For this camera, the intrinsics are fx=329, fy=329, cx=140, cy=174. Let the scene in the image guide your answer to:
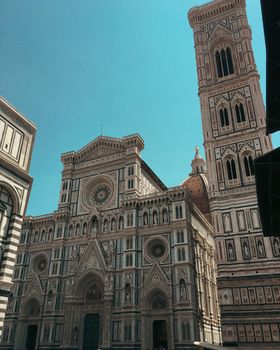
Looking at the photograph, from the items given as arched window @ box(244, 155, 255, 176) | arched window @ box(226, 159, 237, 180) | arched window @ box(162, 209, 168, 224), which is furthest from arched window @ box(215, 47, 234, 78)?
arched window @ box(162, 209, 168, 224)

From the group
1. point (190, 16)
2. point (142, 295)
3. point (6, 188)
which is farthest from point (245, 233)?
point (190, 16)

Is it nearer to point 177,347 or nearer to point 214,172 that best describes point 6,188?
point 177,347

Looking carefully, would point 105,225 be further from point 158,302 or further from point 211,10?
point 211,10

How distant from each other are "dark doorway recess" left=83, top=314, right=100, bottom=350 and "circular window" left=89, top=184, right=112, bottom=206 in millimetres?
12513

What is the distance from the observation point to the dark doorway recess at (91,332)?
32719 mm

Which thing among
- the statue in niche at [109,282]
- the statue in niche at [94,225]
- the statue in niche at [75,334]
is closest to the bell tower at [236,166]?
the statue in niche at [109,282]

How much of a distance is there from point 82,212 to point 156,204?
967 centimetres

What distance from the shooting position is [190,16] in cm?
4531

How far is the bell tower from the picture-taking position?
90.0 ft

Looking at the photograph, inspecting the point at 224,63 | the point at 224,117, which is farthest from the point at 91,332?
the point at 224,63

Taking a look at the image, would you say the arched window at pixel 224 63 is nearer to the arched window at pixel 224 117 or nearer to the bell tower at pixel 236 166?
the bell tower at pixel 236 166

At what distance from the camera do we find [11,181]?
17.3 m

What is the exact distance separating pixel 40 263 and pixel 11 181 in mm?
25445

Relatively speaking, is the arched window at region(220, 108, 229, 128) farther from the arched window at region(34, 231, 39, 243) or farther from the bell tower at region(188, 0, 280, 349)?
the arched window at region(34, 231, 39, 243)
